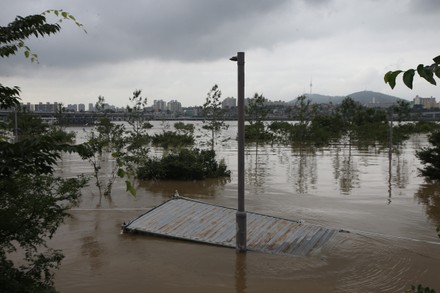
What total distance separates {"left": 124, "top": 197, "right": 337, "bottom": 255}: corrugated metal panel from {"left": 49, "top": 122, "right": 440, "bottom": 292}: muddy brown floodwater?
Result: 271 mm

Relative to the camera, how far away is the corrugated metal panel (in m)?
7.95

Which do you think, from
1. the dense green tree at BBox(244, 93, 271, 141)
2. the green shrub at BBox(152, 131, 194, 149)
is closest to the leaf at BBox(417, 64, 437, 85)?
the green shrub at BBox(152, 131, 194, 149)

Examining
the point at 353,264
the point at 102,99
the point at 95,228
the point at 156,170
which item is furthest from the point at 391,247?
the point at 102,99

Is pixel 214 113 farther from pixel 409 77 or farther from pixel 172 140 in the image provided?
pixel 409 77

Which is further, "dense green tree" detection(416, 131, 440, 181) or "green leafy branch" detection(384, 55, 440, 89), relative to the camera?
"dense green tree" detection(416, 131, 440, 181)

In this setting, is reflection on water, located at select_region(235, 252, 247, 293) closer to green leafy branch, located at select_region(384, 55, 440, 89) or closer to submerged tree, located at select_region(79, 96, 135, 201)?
submerged tree, located at select_region(79, 96, 135, 201)

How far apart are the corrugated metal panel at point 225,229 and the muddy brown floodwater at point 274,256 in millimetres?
271

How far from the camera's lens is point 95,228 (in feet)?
30.6

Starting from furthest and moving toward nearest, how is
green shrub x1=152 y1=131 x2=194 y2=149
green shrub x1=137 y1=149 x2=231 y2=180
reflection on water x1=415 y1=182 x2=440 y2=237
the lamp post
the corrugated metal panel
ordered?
1. green shrub x1=152 y1=131 x2=194 y2=149
2. green shrub x1=137 y1=149 x2=231 y2=180
3. reflection on water x1=415 y1=182 x2=440 y2=237
4. the corrugated metal panel
5. the lamp post

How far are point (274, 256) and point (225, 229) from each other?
159cm

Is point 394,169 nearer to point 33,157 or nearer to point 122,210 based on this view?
point 122,210

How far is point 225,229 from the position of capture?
8680mm

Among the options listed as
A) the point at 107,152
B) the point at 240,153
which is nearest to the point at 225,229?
the point at 240,153

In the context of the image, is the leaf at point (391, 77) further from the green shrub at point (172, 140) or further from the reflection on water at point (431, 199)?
the green shrub at point (172, 140)
